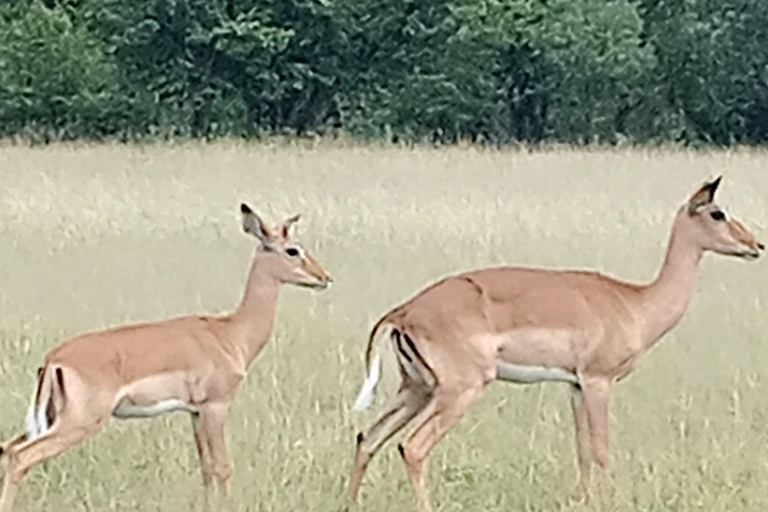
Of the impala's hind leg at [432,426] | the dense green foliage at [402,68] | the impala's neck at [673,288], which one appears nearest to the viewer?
the impala's hind leg at [432,426]

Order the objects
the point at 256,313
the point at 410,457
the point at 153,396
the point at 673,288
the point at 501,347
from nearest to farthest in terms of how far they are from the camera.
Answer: the point at 153,396 < the point at 410,457 < the point at 501,347 < the point at 256,313 < the point at 673,288

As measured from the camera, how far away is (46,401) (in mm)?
5426

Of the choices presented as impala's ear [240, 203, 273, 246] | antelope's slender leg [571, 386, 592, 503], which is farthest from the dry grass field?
impala's ear [240, 203, 273, 246]

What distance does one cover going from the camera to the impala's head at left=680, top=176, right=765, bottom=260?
258 inches

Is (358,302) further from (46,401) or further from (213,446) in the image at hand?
(46,401)

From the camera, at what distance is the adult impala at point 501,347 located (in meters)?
5.89

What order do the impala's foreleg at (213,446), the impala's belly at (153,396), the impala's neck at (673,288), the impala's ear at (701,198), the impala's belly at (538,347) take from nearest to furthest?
the impala's belly at (153,396) → the impala's foreleg at (213,446) → the impala's belly at (538,347) → the impala's neck at (673,288) → the impala's ear at (701,198)

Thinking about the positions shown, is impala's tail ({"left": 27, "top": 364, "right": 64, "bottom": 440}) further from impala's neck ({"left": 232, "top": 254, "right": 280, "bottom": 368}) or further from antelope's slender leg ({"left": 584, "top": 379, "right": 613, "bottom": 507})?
antelope's slender leg ({"left": 584, "top": 379, "right": 613, "bottom": 507})

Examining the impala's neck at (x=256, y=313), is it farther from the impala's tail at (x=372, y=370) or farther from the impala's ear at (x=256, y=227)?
the impala's tail at (x=372, y=370)

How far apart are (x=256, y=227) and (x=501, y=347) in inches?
35.4

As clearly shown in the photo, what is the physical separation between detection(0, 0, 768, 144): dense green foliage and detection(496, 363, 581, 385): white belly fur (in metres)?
22.3

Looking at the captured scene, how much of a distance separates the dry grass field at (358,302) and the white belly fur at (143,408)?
0.88 feet

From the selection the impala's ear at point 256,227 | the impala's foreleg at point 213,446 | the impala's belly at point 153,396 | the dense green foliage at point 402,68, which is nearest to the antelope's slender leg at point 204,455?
the impala's foreleg at point 213,446

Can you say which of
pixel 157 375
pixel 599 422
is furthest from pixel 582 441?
pixel 157 375
